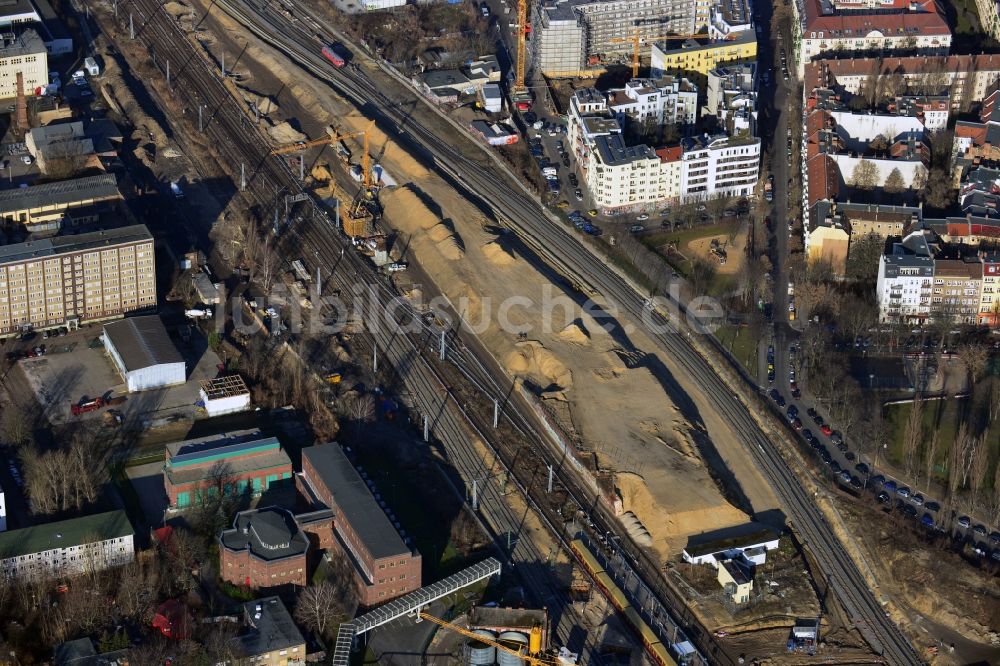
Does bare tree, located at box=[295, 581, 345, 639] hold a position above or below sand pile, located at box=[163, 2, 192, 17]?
below

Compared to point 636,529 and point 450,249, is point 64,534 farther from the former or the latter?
point 450,249

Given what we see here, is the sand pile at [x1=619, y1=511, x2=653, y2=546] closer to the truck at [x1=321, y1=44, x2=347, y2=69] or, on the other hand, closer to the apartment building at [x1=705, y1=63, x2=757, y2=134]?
the apartment building at [x1=705, y1=63, x2=757, y2=134]

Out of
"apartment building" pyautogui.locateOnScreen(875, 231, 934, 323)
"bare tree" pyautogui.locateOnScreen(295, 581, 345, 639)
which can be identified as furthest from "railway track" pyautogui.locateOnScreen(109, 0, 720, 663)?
"apartment building" pyautogui.locateOnScreen(875, 231, 934, 323)

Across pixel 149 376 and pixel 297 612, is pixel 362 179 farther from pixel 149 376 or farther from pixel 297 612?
pixel 297 612

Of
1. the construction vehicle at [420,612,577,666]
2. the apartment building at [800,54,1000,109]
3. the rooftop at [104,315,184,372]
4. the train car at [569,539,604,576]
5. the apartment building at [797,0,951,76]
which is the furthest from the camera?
the apartment building at [797,0,951,76]

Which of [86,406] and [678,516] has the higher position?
[86,406]

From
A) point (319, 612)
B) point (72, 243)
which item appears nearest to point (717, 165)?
point (72, 243)
